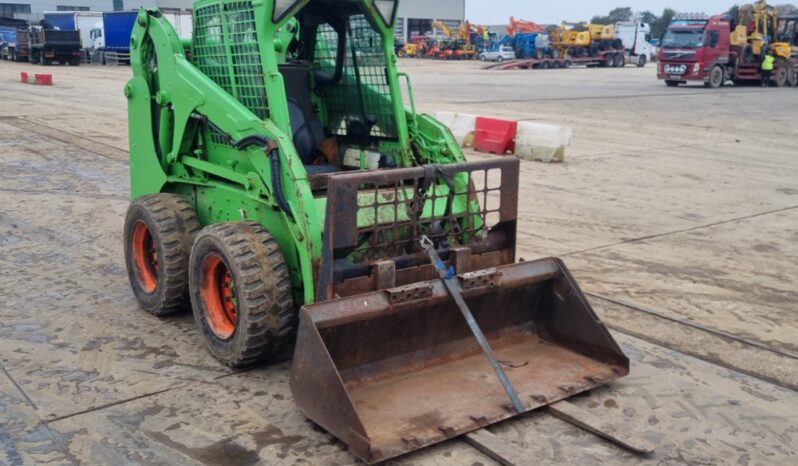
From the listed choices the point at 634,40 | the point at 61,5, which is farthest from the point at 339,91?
the point at 61,5

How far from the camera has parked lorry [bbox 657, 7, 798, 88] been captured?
30266mm

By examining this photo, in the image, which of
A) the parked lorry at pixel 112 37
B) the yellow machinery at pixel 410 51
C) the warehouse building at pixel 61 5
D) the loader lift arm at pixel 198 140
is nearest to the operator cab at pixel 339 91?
the loader lift arm at pixel 198 140

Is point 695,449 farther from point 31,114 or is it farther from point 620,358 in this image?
point 31,114

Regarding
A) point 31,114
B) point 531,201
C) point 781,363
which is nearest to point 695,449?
point 781,363

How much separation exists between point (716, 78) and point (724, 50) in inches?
54.2

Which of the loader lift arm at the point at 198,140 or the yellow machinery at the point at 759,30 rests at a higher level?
the yellow machinery at the point at 759,30

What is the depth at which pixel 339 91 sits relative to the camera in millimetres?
5973

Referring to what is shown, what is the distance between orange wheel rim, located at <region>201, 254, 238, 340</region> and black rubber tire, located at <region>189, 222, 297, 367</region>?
0.16 meters

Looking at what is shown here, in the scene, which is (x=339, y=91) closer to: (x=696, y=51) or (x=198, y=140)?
(x=198, y=140)

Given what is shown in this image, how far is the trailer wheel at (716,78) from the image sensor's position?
104 ft

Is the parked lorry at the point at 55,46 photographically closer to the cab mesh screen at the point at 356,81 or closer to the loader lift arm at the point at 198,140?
the loader lift arm at the point at 198,140

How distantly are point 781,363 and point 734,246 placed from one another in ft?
10.2

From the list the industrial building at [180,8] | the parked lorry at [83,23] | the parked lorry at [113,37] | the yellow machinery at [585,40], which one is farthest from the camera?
the industrial building at [180,8]

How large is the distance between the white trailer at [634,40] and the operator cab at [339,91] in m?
50.8
